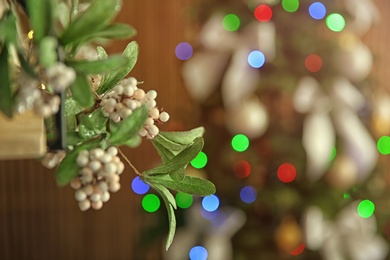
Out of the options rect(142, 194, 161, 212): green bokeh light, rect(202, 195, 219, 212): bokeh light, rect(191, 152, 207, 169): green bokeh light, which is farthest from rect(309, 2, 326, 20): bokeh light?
rect(142, 194, 161, 212): green bokeh light

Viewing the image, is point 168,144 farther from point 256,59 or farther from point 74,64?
point 256,59

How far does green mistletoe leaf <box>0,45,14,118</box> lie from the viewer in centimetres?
46

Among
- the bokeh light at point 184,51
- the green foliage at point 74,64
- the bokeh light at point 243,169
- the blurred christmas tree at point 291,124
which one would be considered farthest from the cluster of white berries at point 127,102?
the bokeh light at point 184,51

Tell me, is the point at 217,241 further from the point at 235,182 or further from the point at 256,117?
the point at 256,117

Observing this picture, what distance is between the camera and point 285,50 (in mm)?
2398

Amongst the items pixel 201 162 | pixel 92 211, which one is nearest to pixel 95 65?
pixel 201 162

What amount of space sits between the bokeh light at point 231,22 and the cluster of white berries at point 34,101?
6.51ft

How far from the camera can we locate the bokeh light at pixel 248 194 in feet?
7.93

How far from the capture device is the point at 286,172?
2.40 meters

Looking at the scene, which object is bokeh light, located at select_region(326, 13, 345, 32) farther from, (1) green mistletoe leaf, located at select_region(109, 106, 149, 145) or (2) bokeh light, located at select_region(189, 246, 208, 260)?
(1) green mistletoe leaf, located at select_region(109, 106, 149, 145)

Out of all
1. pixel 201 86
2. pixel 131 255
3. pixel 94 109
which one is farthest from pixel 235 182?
pixel 94 109

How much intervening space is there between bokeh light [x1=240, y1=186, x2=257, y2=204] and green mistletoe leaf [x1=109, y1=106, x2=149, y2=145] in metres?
1.91

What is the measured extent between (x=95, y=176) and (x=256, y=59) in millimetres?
1886

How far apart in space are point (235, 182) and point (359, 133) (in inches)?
19.3
